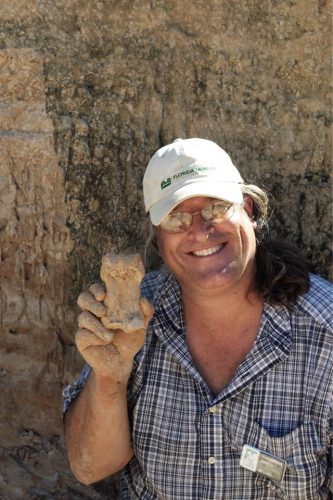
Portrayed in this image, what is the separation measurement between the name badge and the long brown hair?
18.9 inches

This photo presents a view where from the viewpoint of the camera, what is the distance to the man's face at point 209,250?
7.85 feet

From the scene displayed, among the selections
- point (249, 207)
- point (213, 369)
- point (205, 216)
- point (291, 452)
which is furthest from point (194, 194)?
point (291, 452)

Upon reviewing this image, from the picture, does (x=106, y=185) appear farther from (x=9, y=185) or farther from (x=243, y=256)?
(x=243, y=256)

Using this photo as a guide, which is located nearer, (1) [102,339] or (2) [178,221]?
(1) [102,339]

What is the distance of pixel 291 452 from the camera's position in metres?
2.43

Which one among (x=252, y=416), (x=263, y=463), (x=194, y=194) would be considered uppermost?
(x=194, y=194)

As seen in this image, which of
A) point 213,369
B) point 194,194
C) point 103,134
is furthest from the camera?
point 103,134

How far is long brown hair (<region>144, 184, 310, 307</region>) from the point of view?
8.32ft

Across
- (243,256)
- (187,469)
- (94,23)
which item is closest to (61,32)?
(94,23)

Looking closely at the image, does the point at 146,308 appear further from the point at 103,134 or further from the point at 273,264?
the point at 103,134

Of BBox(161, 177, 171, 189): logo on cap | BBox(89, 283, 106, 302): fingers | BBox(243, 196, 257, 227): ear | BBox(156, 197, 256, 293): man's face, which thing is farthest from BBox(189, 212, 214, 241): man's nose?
BBox(89, 283, 106, 302): fingers

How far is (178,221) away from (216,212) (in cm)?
12

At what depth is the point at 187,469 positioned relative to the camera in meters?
2.49

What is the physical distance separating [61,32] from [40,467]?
1726 mm
